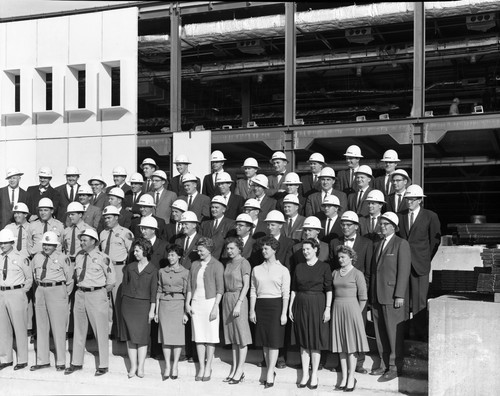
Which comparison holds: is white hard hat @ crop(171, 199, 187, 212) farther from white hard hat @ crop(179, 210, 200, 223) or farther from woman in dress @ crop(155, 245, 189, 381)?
woman in dress @ crop(155, 245, 189, 381)

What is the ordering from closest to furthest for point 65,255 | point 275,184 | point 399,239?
point 399,239 < point 65,255 < point 275,184

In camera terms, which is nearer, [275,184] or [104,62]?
[275,184]

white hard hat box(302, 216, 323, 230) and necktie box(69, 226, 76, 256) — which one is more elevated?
white hard hat box(302, 216, 323, 230)

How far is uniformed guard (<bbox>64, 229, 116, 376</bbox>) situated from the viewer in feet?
32.7

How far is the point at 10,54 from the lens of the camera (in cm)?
1677

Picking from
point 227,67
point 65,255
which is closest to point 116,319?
point 65,255

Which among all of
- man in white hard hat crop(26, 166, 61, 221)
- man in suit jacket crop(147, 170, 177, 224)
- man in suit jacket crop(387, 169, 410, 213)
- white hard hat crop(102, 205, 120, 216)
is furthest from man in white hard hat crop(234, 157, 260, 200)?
man in white hard hat crop(26, 166, 61, 221)

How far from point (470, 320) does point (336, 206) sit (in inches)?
95.3

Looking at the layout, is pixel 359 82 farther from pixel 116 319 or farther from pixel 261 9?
pixel 116 319

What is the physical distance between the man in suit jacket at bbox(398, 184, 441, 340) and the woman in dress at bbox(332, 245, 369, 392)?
0.82m

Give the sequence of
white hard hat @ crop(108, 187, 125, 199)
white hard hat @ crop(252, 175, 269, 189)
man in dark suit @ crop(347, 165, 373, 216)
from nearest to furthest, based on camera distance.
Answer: man in dark suit @ crop(347, 165, 373, 216), white hard hat @ crop(252, 175, 269, 189), white hard hat @ crop(108, 187, 125, 199)

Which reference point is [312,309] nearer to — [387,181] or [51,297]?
[387,181]

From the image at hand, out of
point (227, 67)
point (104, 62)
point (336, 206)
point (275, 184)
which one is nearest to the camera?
point (336, 206)

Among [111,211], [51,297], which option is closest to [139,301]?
[51,297]
